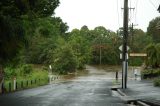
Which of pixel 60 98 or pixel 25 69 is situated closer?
pixel 60 98

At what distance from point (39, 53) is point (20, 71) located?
4660cm

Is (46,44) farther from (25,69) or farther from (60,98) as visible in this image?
(60,98)

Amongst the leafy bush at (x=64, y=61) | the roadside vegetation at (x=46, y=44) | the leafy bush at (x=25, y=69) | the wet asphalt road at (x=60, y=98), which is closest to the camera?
the wet asphalt road at (x=60, y=98)

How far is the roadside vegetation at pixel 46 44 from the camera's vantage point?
86.9ft

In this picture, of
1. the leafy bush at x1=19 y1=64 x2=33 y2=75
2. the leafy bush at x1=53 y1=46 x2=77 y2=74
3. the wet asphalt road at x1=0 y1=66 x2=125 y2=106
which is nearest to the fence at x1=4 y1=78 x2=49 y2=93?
the wet asphalt road at x1=0 y1=66 x2=125 y2=106

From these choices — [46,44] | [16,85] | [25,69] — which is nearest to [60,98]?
[16,85]

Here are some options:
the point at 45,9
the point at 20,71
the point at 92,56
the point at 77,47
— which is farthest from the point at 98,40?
the point at 45,9

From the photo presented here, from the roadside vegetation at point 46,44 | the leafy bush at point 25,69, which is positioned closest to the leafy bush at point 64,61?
the roadside vegetation at point 46,44

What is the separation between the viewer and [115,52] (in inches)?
5320

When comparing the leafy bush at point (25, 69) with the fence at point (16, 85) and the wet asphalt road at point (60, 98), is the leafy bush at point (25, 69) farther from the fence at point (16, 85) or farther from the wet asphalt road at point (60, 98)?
the wet asphalt road at point (60, 98)

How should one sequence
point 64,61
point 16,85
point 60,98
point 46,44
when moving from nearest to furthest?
point 60,98 < point 16,85 < point 64,61 < point 46,44

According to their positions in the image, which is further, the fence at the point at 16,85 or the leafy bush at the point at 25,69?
the leafy bush at the point at 25,69

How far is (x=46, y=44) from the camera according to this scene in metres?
118

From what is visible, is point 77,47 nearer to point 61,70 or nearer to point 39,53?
point 39,53
